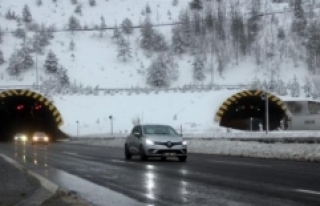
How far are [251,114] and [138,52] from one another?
4828 centimetres

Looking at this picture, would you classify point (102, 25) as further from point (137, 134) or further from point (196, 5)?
point (137, 134)

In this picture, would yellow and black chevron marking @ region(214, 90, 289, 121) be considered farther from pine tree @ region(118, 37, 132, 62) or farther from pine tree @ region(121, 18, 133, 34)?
pine tree @ region(121, 18, 133, 34)

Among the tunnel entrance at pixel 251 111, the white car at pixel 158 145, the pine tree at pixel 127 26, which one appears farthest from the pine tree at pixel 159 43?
→ the white car at pixel 158 145

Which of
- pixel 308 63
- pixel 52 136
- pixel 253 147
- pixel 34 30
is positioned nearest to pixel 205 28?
pixel 308 63

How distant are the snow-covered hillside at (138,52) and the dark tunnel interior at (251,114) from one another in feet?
91.7

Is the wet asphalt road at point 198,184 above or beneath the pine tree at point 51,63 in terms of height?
beneath

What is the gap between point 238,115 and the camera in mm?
67375

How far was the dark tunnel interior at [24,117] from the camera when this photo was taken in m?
69.6

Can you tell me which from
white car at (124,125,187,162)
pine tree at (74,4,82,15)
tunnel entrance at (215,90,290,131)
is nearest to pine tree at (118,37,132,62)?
pine tree at (74,4,82,15)

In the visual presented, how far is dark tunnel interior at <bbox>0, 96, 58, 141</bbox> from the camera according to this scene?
69.6 meters

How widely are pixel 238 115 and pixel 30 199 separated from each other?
55.8 metres

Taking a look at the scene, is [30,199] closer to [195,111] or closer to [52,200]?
[52,200]

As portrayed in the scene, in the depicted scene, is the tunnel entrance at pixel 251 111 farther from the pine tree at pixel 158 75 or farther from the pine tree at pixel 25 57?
the pine tree at pixel 25 57

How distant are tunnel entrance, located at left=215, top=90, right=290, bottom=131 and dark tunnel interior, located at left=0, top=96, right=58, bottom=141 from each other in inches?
761
